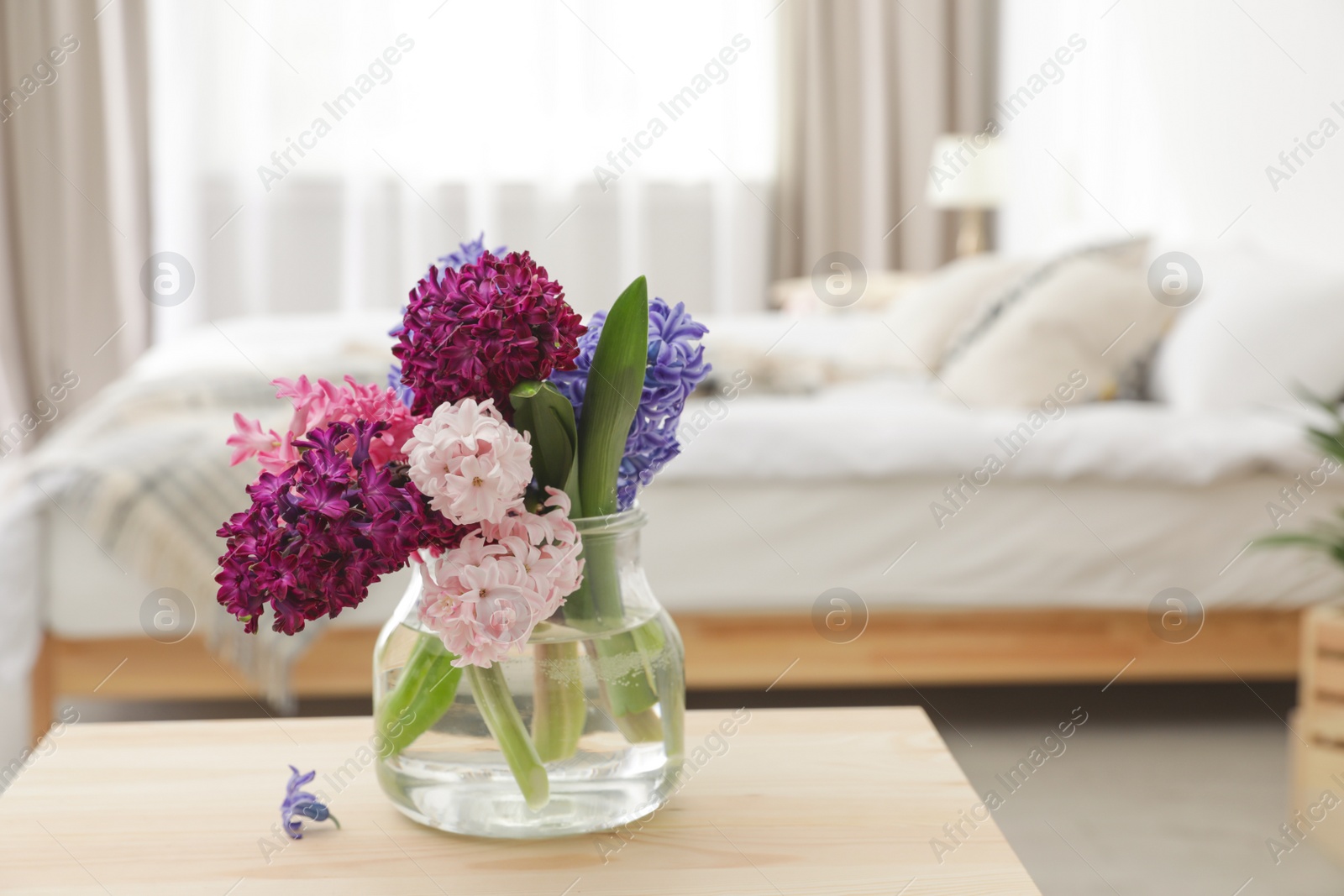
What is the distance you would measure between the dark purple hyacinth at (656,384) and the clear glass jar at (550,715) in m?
0.03

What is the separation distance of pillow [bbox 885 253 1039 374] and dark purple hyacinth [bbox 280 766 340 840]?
2104 millimetres

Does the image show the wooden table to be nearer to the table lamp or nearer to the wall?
the wall

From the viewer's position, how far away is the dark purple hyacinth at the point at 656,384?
0.74 metres

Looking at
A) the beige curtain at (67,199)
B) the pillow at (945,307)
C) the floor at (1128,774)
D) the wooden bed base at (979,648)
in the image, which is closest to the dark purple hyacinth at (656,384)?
the floor at (1128,774)

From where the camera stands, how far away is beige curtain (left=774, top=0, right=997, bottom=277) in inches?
187

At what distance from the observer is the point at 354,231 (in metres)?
4.73

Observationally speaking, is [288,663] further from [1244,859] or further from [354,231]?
[354,231]

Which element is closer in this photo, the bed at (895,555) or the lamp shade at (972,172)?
the bed at (895,555)

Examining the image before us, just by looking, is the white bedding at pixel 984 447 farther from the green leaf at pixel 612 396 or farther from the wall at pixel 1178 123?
the green leaf at pixel 612 396

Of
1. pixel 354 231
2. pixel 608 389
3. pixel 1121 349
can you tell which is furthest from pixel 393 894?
pixel 354 231

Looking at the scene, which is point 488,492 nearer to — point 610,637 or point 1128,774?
point 610,637

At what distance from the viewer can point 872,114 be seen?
4805mm

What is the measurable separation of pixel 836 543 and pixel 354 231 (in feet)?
10.8

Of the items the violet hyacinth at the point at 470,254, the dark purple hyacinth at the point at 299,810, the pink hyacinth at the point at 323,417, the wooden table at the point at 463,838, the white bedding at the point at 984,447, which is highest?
the violet hyacinth at the point at 470,254
